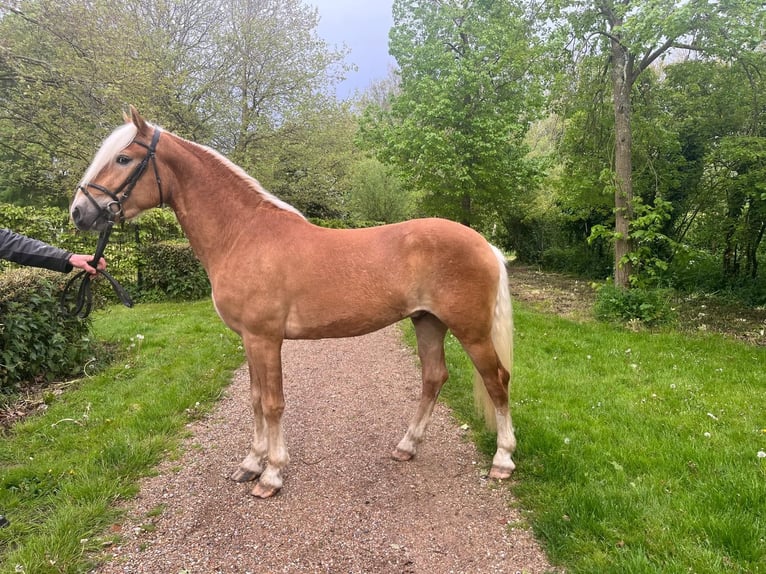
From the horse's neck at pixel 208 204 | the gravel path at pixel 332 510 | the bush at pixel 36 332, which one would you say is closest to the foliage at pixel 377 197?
the bush at pixel 36 332

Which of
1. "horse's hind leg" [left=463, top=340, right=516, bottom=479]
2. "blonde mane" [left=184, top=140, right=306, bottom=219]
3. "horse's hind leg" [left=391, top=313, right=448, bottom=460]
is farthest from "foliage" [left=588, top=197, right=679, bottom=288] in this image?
"blonde mane" [left=184, top=140, right=306, bottom=219]

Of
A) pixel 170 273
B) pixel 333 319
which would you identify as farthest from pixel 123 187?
pixel 170 273

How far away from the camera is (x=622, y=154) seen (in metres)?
8.29

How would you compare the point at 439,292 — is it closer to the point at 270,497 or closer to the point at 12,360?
the point at 270,497

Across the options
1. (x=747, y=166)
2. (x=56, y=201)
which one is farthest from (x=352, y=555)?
(x=56, y=201)

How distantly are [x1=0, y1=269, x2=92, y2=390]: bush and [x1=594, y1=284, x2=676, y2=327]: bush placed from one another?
333 inches

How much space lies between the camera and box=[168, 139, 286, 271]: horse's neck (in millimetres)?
2988

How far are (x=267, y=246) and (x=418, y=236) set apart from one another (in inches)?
42.0

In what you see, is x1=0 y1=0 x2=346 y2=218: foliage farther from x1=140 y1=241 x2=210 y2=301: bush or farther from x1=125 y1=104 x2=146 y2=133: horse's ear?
x1=125 y1=104 x2=146 y2=133: horse's ear

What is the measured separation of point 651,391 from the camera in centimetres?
452

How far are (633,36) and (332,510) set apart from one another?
8.31 metres

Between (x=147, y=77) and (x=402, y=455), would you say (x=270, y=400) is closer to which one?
(x=402, y=455)

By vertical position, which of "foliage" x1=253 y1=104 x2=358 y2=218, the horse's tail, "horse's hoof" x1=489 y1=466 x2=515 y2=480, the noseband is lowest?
"horse's hoof" x1=489 y1=466 x2=515 y2=480

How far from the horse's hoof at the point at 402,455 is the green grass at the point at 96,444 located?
75.2 inches
